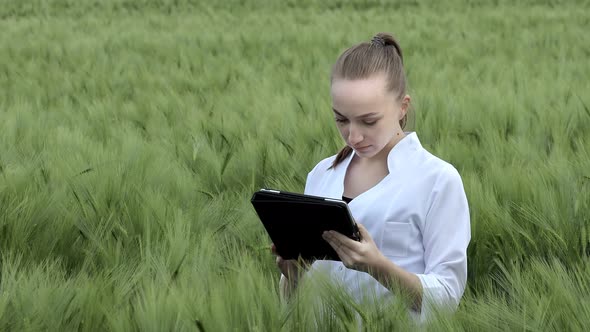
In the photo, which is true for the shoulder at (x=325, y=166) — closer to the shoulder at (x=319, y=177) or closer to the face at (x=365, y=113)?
the shoulder at (x=319, y=177)

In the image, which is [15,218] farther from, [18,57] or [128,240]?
[18,57]

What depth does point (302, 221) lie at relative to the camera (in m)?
1.26

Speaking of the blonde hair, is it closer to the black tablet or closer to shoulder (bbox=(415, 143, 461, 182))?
shoulder (bbox=(415, 143, 461, 182))

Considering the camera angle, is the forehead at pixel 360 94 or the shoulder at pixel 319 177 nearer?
the forehead at pixel 360 94

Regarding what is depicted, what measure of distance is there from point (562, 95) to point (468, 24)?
4.55 meters

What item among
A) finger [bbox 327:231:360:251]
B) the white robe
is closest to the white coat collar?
the white robe

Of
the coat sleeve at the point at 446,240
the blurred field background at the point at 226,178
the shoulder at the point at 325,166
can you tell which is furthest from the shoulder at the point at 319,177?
the coat sleeve at the point at 446,240

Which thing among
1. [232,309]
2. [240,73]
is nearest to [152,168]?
[232,309]

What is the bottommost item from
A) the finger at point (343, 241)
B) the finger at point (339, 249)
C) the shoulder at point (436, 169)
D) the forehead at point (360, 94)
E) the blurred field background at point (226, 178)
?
the blurred field background at point (226, 178)

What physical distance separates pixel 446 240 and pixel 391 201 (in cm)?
12

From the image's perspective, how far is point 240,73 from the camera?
4.57 metres

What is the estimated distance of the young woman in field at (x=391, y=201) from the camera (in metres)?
1.24

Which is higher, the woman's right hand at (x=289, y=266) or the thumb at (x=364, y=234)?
the thumb at (x=364, y=234)

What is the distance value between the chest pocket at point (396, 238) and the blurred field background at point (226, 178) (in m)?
0.13
